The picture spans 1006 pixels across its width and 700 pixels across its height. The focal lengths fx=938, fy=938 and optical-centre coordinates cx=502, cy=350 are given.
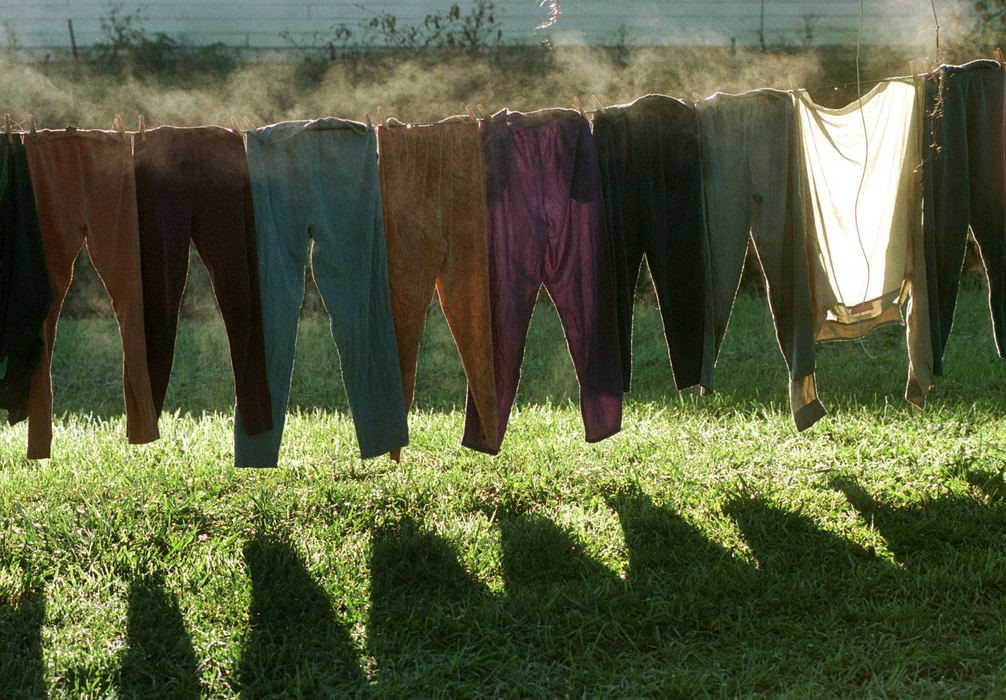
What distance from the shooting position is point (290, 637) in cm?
282

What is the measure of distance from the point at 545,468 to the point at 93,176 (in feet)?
6.51

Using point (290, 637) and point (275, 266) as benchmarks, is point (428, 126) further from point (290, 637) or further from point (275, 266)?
point (290, 637)

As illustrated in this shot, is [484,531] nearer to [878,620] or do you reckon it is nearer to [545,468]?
[545,468]

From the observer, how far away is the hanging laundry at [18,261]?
2807 millimetres

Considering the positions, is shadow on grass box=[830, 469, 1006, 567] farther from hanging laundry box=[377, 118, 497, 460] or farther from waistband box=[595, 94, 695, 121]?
waistband box=[595, 94, 695, 121]

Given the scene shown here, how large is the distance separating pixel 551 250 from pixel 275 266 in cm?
90

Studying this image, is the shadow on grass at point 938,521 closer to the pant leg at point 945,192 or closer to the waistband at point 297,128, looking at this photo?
the pant leg at point 945,192

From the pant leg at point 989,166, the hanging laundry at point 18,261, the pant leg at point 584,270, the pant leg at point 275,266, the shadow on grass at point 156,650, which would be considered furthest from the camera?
the pant leg at point 989,166

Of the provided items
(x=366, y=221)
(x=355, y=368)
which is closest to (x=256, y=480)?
(x=355, y=368)

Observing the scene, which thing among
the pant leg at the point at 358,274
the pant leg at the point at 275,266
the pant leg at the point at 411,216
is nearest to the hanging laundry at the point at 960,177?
the pant leg at the point at 411,216

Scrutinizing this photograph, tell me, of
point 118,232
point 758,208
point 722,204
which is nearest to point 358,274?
point 118,232

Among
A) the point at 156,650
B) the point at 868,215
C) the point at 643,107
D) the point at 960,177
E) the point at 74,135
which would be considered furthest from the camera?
the point at 868,215

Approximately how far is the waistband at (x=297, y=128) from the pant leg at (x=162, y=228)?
244mm

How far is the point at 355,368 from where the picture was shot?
3041 millimetres
